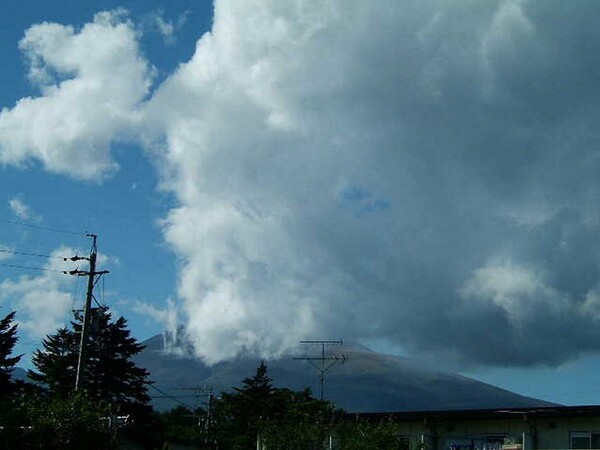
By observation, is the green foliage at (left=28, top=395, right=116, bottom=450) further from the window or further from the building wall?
the window

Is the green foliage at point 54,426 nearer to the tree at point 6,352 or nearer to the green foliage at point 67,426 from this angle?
the green foliage at point 67,426

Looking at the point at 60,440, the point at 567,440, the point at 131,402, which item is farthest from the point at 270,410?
the point at 60,440

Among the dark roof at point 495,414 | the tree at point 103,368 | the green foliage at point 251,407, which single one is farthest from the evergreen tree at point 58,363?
the dark roof at point 495,414

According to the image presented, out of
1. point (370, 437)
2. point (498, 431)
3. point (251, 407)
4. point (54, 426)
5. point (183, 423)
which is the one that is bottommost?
point (54, 426)

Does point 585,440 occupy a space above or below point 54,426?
above

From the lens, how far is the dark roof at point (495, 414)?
37750 mm

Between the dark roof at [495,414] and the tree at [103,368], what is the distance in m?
33.8

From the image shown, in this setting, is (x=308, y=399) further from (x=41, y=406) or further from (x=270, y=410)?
(x=41, y=406)

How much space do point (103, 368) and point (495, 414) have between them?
139ft

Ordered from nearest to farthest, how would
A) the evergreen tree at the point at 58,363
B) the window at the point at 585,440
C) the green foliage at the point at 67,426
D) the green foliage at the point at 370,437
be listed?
the green foliage at the point at 67,426
the window at the point at 585,440
the green foliage at the point at 370,437
the evergreen tree at the point at 58,363

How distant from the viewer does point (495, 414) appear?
4031 centimetres

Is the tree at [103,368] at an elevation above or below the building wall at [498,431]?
above

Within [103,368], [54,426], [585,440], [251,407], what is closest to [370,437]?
[585,440]

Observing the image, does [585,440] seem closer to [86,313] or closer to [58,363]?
[86,313]
